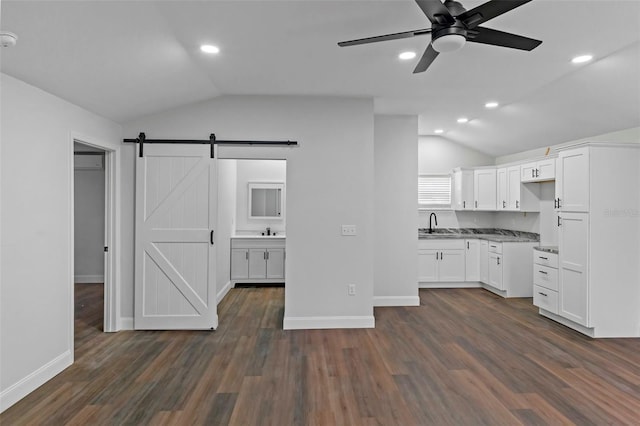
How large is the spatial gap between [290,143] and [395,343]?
257cm

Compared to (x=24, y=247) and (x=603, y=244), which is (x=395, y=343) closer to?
(x=603, y=244)

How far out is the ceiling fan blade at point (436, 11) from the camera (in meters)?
1.82

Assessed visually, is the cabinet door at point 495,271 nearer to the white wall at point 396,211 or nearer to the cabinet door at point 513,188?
the cabinet door at point 513,188

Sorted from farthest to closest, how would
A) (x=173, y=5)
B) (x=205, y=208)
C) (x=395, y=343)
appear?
1. (x=205, y=208)
2. (x=395, y=343)
3. (x=173, y=5)

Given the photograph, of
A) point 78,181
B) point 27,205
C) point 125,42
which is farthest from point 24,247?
point 78,181

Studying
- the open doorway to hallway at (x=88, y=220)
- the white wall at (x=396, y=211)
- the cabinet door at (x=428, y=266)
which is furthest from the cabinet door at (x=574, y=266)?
the open doorway to hallway at (x=88, y=220)

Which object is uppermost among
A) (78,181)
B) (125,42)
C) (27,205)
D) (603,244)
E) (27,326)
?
(125,42)

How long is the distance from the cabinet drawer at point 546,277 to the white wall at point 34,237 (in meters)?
5.40

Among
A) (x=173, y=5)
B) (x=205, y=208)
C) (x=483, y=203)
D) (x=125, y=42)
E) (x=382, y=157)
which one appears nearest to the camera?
(x=173, y=5)

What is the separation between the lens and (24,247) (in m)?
2.78

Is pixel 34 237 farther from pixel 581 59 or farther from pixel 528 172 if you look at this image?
pixel 528 172

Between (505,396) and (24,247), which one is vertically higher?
(24,247)

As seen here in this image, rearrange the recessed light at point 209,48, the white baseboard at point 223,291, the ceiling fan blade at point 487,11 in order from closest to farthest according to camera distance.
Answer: the ceiling fan blade at point 487,11, the recessed light at point 209,48, the white baseboard at point 223,291

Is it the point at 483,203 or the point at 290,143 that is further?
the point at 483,203
